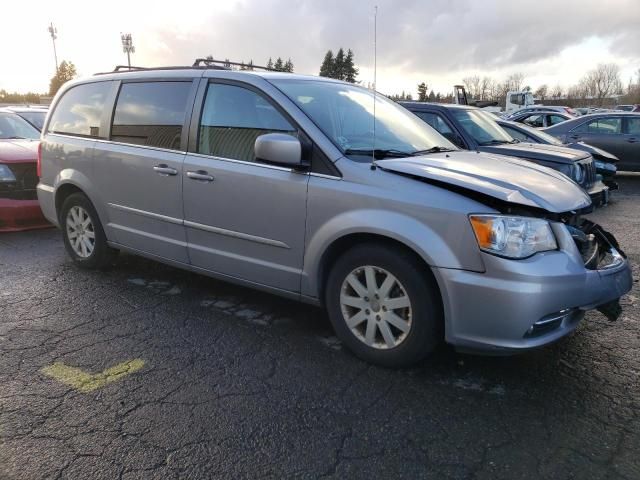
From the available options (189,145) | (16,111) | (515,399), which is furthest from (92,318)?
(16,111)

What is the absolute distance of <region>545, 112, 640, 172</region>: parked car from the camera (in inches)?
472

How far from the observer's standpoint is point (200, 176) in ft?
12.9

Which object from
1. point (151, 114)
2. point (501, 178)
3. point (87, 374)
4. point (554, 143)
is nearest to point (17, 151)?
point (151, 114)

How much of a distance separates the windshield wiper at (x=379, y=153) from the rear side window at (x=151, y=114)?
147cm

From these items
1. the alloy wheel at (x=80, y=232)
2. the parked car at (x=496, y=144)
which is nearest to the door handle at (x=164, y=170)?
the alloy wheel at (x=80, y=232)

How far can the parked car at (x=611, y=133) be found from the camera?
11992 mm

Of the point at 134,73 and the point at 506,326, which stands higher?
the point at 134,73

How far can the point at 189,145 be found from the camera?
13.4 feet

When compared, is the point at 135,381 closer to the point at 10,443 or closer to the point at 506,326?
the point at 10,443

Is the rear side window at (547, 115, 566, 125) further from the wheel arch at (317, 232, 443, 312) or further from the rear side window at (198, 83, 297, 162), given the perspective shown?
the wheel arch at (317, 232, 443, 312)

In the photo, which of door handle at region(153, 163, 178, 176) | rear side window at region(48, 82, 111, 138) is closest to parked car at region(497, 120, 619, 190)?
rear side window at region(48, 82, 111, 138)

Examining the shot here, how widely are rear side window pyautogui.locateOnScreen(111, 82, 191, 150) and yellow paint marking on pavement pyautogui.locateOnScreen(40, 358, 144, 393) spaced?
1.71 meters

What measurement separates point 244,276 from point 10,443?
5.77 ft

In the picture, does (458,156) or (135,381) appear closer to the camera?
(135,381)
